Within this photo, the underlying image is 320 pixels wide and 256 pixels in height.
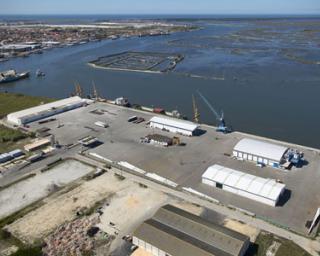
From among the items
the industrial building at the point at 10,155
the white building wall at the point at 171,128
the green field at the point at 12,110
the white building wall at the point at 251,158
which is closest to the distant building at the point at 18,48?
the green field at the point at 12,110

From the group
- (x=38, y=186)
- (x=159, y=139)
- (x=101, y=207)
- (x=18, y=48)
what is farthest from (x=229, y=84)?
(x=18, y=48)

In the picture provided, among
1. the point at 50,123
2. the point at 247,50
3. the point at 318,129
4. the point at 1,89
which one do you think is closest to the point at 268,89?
the point at 318,129

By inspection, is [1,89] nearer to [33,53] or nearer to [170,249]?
[33,53]

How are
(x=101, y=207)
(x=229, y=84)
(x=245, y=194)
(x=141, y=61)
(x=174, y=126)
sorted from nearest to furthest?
(x=101, y=207)
(x=245, y=194)
(x=174, y=126)
(x=229, y=84)
(x=141, y=61)

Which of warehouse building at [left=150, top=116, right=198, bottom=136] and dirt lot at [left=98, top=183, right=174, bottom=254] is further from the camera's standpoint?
warehouse building at [left=150, top=116, right=198, bottom=136]

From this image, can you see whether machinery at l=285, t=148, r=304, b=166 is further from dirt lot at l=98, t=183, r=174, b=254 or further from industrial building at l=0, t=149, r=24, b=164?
industrial building at l=0, t=149, r=24, b=164

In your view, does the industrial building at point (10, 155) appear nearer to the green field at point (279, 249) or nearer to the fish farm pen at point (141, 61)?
the green field at point (279, 249)

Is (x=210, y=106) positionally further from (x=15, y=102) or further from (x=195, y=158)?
(x=15, y=102)

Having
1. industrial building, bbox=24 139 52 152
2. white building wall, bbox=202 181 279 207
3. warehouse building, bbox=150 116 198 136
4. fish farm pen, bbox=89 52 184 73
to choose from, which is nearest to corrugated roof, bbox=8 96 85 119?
industrial building, bbox=24 139 52 152
